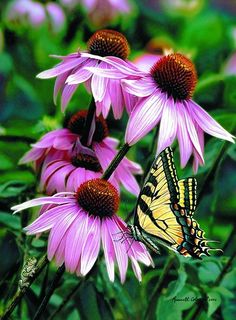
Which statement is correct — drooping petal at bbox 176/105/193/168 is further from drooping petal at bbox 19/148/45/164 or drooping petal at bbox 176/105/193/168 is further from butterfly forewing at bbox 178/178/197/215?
drooping petal at bbox 19/148/45/164

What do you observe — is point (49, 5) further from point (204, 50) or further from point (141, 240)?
point (141, 240)

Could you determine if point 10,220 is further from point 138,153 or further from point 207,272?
point 138,153

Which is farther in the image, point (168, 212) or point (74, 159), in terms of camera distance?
point (74, 159)

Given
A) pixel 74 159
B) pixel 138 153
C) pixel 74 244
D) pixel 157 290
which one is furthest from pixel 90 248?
pixel 138 153

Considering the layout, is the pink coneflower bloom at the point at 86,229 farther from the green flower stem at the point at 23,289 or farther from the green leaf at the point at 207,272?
the green leaf at the point at 207,272

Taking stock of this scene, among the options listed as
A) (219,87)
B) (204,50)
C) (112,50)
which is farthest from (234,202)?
(112,50)

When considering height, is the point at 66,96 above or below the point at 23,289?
above

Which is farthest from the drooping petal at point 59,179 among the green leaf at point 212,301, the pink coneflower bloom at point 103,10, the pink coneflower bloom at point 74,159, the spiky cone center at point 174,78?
the pink coneflower bloom at point 103,10
